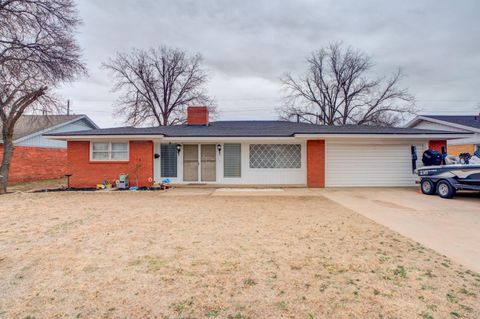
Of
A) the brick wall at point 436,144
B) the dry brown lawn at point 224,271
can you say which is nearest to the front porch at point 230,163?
the brick wall at point 436,144

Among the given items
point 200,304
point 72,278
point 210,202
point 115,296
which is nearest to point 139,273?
point 115,296

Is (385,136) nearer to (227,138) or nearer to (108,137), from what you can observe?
(227,138)

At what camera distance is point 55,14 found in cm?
1109

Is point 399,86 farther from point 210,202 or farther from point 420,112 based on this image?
point 210,202

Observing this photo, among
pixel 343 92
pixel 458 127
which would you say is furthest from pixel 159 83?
pixel 458 127

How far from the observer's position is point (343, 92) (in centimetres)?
2759

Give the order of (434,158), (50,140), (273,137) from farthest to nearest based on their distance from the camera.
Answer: (50,140) < (273,137) < (434,158)

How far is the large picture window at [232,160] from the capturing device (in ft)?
41.6

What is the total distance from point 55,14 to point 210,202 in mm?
11121

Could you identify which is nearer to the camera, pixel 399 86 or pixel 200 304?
pixel 200 304

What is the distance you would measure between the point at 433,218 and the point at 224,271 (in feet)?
18.8

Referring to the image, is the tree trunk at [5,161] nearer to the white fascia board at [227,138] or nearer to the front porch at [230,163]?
the front porch at [230,163]

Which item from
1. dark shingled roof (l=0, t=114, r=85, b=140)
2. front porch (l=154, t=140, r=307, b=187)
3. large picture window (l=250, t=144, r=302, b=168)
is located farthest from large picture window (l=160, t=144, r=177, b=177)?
dark shingled roof (l=0, t=114, r=85, b=140)

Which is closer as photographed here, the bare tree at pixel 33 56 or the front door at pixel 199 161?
the bare tree at pixel 33 56
